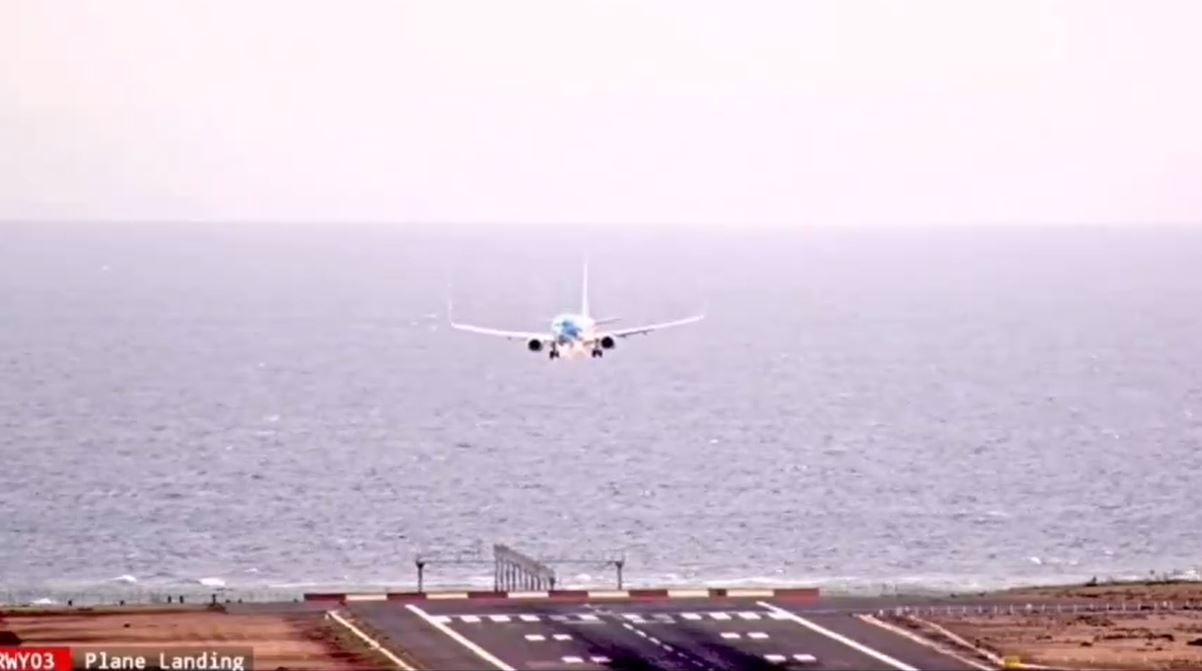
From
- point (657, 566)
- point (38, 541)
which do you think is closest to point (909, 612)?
point (657, 566)

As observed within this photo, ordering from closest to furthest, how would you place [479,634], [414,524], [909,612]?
[479,634] → [909,612] → [414,524]

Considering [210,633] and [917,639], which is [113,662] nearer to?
[210,633]

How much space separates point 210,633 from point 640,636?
1769 cm

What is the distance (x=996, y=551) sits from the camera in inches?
7313

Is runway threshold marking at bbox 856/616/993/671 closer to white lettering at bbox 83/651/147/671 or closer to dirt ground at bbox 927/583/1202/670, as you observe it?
dirt ground at bbox 927/583/1202/670

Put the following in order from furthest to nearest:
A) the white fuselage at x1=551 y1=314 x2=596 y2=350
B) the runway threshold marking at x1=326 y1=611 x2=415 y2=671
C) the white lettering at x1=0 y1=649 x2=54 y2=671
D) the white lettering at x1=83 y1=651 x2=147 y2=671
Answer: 1. the white fuselage at x1=551 y1=314 x2=596 y2=350
2. the runway threshold marking at x1=326 y1=611 x2=415 y2=671
3. the white lettering at x1=83 y1=651 x2=147 y2=671
4. the white lettering at x1=0 y1=649 x2=54 y2=671

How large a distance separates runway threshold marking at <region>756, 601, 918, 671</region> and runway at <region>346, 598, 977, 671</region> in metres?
0.04

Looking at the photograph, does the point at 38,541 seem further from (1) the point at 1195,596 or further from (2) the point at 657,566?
(1) the point at 1195,596

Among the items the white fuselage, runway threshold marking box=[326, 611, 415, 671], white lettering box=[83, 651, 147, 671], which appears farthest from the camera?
the white fuselage

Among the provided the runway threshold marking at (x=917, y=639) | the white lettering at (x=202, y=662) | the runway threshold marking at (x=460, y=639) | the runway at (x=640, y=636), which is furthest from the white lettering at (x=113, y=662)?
the runway threshold marking at (x=917, y=639)

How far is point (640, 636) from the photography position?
4961 inches

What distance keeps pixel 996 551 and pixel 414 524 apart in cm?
3776

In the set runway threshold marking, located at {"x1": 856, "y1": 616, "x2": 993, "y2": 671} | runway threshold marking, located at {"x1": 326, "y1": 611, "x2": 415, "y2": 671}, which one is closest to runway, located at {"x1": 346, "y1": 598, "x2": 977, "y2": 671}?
runway threshold marking, located at {"x1": 856, "y1": 616, "x2": 993, "y2": 671}

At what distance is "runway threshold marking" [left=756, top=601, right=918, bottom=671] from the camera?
12019 centimetres
